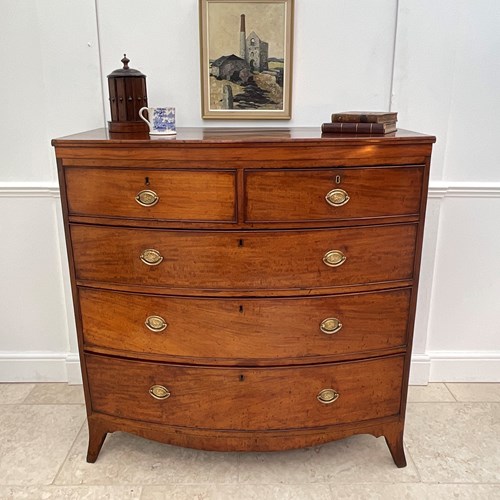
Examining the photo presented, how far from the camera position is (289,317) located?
157 cm

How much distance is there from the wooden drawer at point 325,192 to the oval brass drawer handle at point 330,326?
1.11 feet

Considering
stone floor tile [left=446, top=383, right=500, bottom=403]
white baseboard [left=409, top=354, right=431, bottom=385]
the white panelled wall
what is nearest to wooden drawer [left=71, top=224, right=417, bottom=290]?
the white panelled wall

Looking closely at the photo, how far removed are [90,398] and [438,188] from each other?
5.28ft

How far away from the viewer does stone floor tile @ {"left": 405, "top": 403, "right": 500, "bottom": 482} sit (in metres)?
1.77

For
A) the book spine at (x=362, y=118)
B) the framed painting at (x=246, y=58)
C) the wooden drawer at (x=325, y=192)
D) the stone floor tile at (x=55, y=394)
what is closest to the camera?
the wooden drawer at (x=325, y=192)

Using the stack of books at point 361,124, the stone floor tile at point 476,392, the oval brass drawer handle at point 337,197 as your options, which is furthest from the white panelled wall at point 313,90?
the oval brass drawer handle at point 337,197

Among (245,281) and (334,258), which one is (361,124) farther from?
(245,281)

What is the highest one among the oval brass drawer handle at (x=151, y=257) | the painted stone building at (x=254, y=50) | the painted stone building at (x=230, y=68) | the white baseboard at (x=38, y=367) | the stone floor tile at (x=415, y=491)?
the painted stone building at (x=254, y=50)

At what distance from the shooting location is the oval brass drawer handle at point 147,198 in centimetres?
147

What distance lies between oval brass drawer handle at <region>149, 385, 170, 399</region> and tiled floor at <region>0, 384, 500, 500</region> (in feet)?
1.07

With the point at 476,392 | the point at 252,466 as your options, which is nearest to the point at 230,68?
the point at 252,466

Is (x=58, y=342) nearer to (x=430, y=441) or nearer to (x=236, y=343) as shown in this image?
(x=236, y=343)

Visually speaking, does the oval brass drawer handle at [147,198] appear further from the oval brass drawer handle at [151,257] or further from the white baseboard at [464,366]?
the white baseboard at [464,366]

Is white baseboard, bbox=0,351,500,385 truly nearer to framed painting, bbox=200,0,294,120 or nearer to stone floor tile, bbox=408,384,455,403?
stone floor tile, bbox=408,384,455,403
